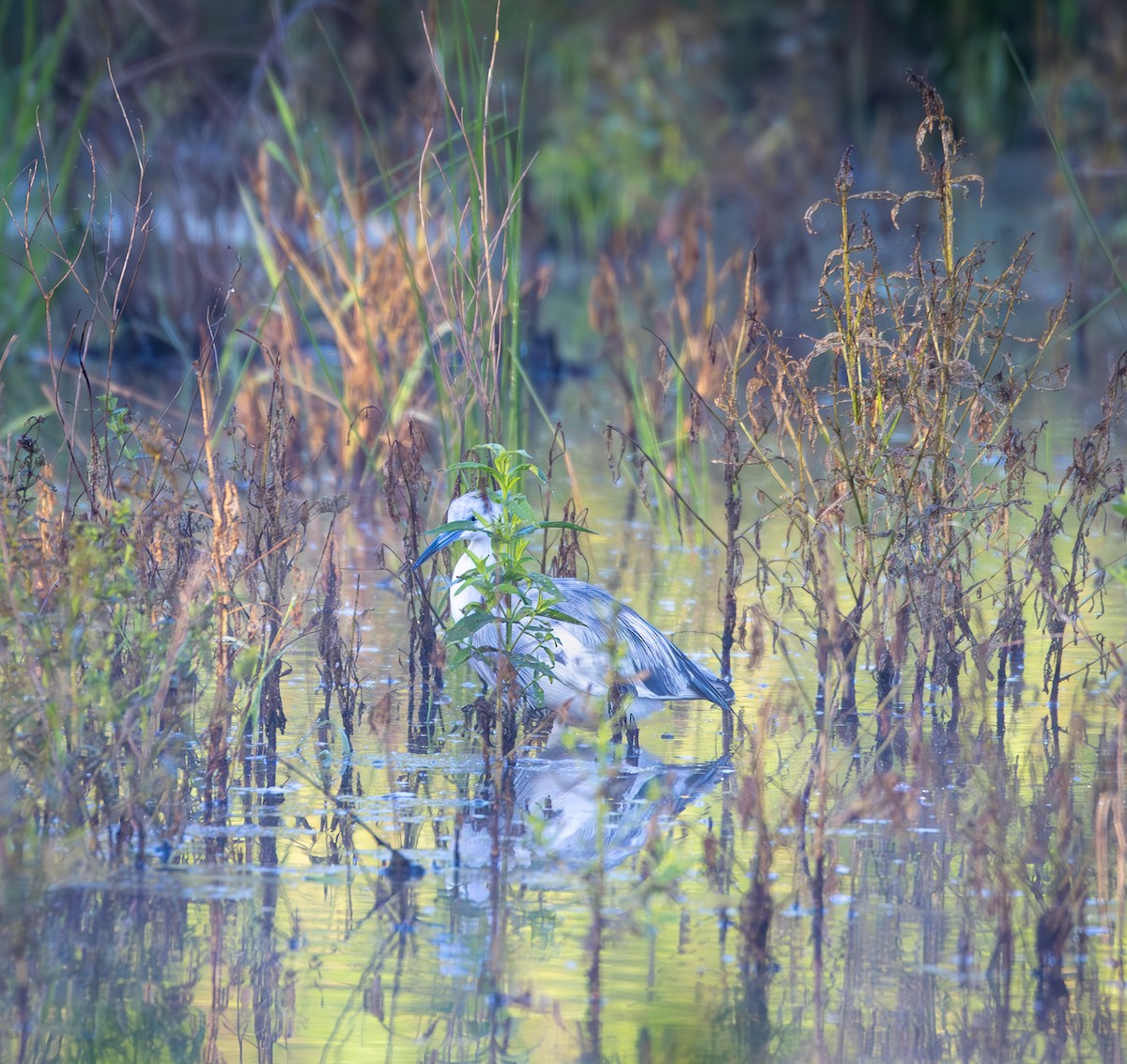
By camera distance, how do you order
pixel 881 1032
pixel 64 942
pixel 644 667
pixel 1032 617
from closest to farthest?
pixel 881 1032 → pixel 64 942 → pixel 644 667 → pixel 1032 617

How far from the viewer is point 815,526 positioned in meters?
4.43

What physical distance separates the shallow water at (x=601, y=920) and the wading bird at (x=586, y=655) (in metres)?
0.17

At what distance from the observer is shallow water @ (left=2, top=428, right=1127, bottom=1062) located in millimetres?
2863

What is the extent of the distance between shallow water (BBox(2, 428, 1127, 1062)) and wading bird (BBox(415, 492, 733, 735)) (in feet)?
0.55

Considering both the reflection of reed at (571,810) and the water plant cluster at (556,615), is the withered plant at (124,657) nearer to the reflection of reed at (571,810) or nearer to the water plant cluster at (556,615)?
the water plant cluster at (556,615)

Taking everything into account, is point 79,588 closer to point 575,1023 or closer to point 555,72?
point 575,1023

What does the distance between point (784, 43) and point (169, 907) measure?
1532cm

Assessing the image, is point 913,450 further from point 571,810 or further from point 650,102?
point 650,102

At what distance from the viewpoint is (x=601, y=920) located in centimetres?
311

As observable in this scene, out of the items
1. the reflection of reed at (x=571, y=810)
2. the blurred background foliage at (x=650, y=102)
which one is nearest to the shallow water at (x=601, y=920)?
the reflection of reed at (x=571, y=810)

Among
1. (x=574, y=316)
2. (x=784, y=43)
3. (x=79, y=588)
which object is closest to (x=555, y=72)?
(x=784, y=43)

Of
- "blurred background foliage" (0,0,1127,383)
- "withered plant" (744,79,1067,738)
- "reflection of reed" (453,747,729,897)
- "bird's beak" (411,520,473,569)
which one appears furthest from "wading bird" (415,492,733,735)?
"blurred background foliage" (0,0,1127,383)

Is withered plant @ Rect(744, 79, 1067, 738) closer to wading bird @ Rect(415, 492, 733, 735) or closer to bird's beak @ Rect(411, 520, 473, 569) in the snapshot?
wading bird @ Rect(415, 492, 733, 735)

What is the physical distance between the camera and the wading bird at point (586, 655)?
4.25m
